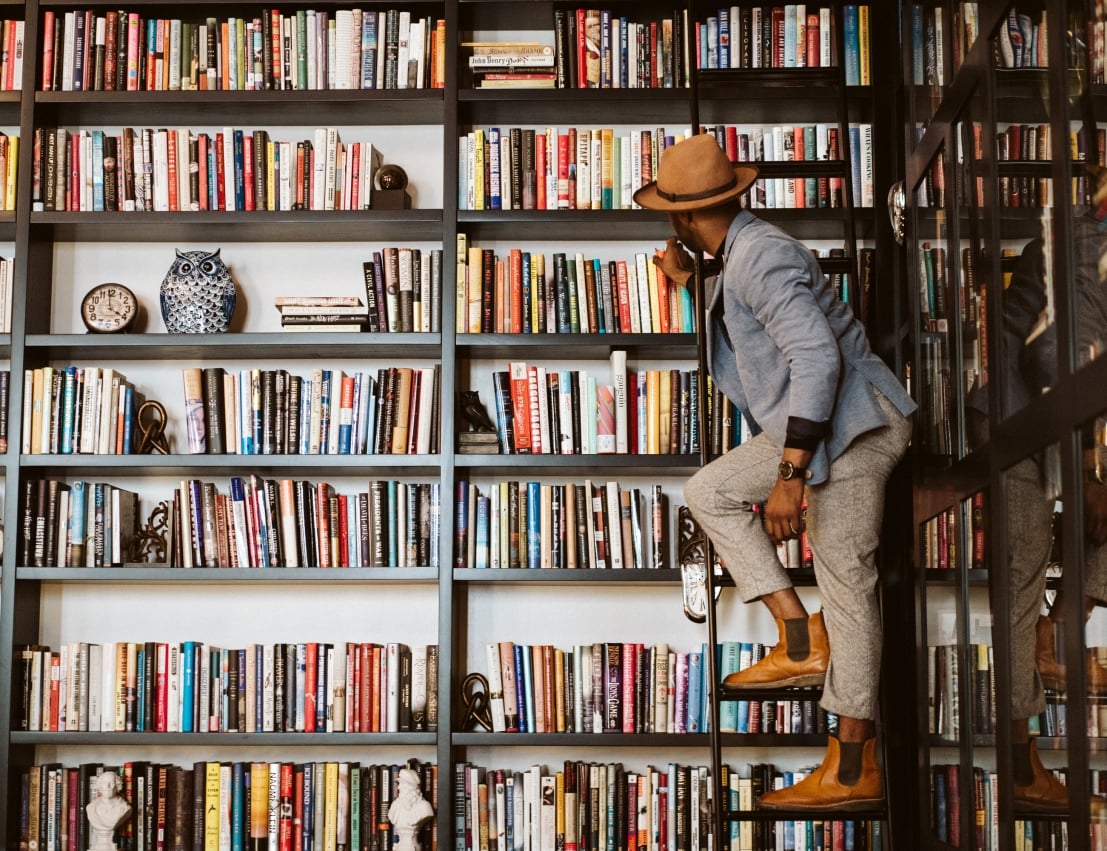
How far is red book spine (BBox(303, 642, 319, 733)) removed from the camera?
356cm

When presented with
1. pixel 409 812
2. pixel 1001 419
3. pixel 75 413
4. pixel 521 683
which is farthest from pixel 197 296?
pixel 1001 419

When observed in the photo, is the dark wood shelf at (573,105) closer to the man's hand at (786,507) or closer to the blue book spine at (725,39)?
the blue book spine at (725,39)

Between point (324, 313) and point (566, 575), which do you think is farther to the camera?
point (324, 313)

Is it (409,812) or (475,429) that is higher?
(475,429)

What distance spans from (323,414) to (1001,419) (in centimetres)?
192

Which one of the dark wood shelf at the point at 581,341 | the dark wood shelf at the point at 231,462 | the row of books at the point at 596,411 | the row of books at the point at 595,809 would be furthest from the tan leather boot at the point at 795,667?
the dark wood shelf at the point at 231,462

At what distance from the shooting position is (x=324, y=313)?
12.1ft

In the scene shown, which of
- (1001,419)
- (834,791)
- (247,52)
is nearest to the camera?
(1001,419)

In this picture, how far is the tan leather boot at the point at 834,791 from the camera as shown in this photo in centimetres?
274

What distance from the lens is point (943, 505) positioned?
2.93 m

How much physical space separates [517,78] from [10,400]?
1648mm

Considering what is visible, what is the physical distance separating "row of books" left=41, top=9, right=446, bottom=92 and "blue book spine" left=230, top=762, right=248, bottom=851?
74.1 inches

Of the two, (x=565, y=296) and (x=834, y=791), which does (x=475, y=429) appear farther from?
(x=834, y=791)

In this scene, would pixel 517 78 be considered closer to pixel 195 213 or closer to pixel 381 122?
pixel 381 122
